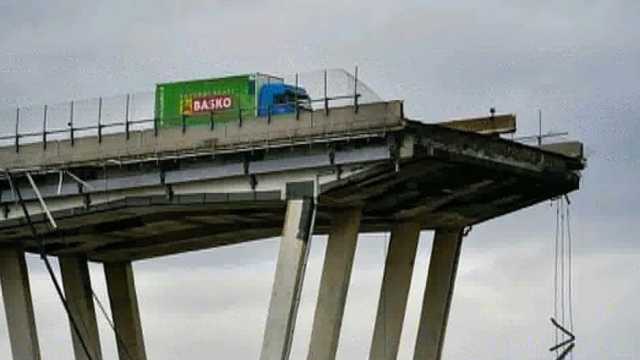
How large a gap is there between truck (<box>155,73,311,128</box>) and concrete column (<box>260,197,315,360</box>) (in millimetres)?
4376

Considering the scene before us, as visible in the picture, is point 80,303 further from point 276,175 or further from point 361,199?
point 361,199

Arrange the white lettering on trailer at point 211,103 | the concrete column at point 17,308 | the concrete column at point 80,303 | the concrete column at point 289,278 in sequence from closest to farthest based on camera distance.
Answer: the concrete column at point 289,278, the white lettering on trailer at point 211,103, the concrete column at point 17,308, the concrete column at point 80,303

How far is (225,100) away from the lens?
85875 mm

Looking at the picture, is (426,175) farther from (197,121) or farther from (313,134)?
(197,121)

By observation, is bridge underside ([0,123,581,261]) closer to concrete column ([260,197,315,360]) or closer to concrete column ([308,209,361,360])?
concrete column ([260,197,315,360])

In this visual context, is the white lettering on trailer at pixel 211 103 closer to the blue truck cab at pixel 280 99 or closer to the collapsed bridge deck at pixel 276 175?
the collapsed bridge deck at pixel 276 175

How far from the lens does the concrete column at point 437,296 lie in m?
97.3

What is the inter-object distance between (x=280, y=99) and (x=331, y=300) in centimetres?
918

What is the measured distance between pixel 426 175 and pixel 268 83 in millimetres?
8357

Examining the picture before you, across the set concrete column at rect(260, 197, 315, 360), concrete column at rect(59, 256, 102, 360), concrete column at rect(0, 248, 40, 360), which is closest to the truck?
concrete column at rect(260, 197, 315, 360)

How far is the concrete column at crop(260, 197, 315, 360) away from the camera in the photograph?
82.9 metres

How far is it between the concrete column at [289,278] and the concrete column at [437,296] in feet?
50.2

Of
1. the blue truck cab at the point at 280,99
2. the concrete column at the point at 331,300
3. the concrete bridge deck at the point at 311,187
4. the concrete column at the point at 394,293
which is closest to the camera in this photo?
the concrete bridge deck at the point at 311,187

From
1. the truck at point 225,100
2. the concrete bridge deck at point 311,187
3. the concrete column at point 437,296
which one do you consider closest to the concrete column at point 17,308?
the concrete bridge deck at point 311,187
